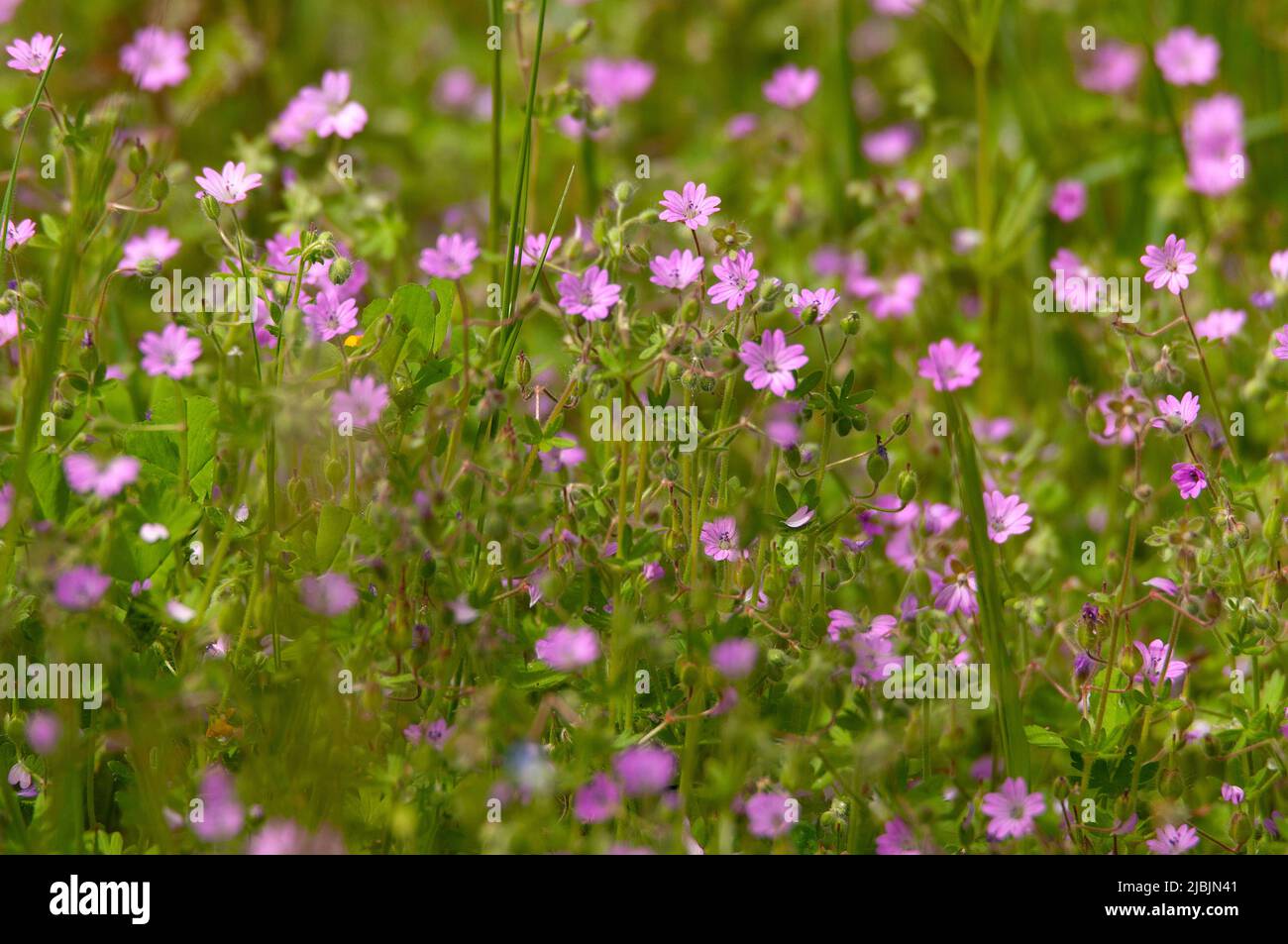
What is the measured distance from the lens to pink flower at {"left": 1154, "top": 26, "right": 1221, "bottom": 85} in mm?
3498

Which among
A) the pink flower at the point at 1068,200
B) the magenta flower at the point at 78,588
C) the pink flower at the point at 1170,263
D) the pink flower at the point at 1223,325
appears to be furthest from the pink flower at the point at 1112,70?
the magenta flower at the point at 78,588

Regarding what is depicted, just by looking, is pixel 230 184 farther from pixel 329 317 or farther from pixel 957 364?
pixel 957 364

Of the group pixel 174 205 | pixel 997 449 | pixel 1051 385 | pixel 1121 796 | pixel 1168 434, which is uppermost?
pixel 174 205

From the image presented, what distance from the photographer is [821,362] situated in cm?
324

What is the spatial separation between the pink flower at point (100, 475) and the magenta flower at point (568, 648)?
54cm

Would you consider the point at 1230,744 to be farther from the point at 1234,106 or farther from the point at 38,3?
the point at 38,3

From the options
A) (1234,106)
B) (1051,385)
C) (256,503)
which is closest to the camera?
(256,503)

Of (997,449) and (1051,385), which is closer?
(997,449)

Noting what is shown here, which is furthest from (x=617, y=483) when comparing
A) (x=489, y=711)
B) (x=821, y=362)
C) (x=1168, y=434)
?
(x=821, y=362)

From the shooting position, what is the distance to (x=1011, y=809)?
5.62ft

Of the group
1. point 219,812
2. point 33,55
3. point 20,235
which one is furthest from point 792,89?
point 219,812

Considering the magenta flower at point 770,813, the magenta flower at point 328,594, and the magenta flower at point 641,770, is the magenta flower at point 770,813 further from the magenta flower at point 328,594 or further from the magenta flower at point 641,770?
the magenta flower at point 328,594

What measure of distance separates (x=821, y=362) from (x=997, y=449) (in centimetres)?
68

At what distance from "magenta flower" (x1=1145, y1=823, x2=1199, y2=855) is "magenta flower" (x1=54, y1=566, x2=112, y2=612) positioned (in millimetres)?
1302
